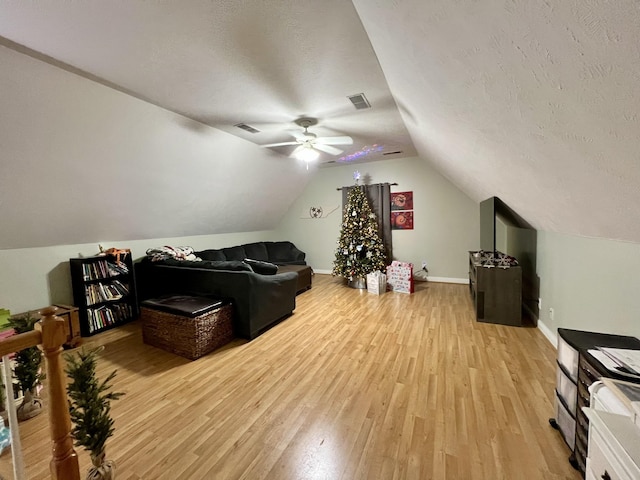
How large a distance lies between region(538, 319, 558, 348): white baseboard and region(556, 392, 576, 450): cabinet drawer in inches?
56.0

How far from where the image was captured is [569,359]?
5.21ft

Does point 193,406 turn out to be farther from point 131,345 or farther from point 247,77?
point 247,77

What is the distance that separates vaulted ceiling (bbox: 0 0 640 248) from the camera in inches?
35.6

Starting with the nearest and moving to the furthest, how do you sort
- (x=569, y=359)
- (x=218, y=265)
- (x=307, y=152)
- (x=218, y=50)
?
(x=569, y=359)
(x=218, y=50)
(x=218, y=265)
(x=307, y=152)

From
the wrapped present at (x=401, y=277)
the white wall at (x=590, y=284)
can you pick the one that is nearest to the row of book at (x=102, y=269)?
the wrapped present at (x=401, y=277)

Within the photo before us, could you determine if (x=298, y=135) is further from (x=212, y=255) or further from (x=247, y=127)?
(x=212, y=255)

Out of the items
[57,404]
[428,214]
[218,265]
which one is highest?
[428,214]

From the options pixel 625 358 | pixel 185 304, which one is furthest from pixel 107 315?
pixel 625 358

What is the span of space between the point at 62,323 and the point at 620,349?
107 inches

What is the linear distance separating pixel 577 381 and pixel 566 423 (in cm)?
35

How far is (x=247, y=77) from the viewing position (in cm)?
235

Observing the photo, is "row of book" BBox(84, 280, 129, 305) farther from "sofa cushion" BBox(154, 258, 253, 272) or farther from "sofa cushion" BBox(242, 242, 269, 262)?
"sofa cushion" BBox(242, 242, 269, 262)

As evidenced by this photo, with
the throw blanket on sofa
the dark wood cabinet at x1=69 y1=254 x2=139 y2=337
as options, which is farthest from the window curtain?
the dark wood cabinet at x1=69 y1=254 x2=139 y2=337

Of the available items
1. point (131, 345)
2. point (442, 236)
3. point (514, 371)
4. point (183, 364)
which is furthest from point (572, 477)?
point (442, 236)
